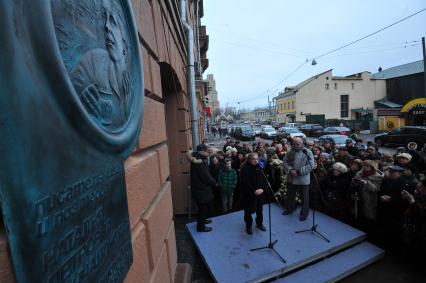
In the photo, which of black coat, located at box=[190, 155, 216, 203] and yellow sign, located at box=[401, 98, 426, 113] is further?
yellow sign, located at box=[401, 98, 426, 113]

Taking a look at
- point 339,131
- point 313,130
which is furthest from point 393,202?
point 313,130

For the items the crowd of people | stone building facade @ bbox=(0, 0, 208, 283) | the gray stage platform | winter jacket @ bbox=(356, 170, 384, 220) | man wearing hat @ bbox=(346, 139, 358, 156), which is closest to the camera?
stone building facade @ bbox=(0, 0, 208, 283)

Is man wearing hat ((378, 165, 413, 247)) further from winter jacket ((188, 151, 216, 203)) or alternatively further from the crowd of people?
winter jacket ((188, 151, 216, 203))

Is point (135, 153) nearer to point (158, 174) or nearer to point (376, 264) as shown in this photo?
point (158, 174)

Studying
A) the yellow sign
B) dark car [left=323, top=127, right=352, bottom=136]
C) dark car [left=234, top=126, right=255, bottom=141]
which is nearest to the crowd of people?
dark car [left=323, top=127, right=352, bottom=136]

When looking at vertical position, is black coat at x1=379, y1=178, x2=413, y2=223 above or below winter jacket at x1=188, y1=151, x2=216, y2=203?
below

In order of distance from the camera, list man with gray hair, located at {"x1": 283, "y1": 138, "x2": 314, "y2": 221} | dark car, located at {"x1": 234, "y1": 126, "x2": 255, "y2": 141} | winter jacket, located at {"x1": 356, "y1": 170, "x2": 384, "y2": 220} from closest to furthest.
→ winter jacket, located at {"x1": 356, "y1": 170, "x2": 384, "y2": 220}, man with gray hair, located at {"x1": 283, "y1": 138, "x2": 314, "y2": 221}, dark car, located at {"x1": 234, "y1": 126, "x2": 255, "y2": 141}

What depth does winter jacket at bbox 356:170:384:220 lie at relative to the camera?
15.0 ft

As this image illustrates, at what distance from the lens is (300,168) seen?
520 cm

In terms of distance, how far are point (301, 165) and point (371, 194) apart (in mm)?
1385

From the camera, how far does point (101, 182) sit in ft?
3.39

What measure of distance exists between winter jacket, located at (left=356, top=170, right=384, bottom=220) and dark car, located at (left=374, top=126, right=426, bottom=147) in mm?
14184

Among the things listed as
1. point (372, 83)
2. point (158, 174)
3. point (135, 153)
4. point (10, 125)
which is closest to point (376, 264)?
point (158, 174)

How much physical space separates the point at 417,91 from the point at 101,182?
1817 inches
